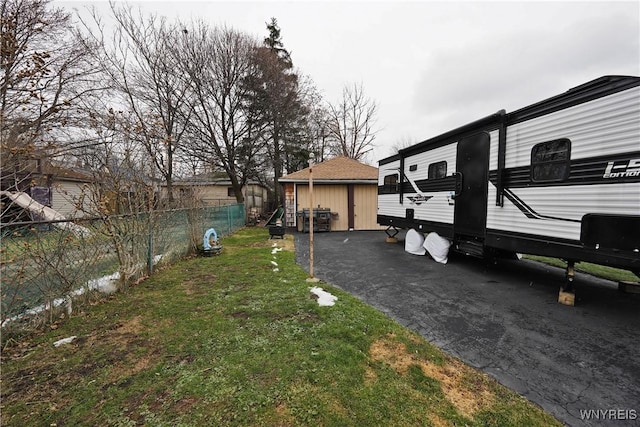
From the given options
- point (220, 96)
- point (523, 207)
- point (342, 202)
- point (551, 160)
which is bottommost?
point (342, 202)

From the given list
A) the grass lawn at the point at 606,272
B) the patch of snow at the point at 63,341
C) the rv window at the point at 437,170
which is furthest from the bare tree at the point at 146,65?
the grass lawn at the point at 606,272

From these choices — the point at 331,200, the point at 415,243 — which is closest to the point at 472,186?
the point at 415,243

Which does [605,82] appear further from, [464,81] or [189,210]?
[464,81]

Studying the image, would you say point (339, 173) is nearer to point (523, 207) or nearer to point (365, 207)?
point (365, 207)

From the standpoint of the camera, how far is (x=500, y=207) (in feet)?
15.7

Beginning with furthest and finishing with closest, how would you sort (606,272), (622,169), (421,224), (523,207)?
(421,224)
(606,272)
(523,207)
(622,169)

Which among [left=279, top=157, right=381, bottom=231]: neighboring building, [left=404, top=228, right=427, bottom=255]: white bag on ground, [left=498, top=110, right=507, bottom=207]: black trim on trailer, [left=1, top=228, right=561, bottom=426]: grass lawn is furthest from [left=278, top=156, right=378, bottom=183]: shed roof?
[left=1, top=228, right=561, bottom=426]: grass lawn

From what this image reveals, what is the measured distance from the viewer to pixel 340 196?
42.0 feet

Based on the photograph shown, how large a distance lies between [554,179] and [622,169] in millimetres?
778

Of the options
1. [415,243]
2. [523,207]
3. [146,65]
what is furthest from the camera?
[146,65]

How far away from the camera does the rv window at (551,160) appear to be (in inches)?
148

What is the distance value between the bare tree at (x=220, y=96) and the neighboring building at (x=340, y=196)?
4022mm

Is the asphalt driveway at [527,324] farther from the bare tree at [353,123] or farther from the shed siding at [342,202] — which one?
the bare tree at [353,123]

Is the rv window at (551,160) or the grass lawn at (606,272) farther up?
the rv window at (551,160)
